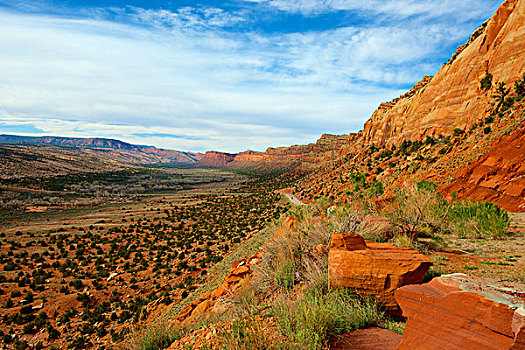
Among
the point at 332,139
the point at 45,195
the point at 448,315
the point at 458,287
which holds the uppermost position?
the point at 332,139

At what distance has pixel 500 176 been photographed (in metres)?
14.3

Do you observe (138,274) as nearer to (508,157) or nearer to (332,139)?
(508,157)

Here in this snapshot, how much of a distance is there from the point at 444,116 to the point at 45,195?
260 feet

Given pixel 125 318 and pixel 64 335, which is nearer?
pixel 64 335

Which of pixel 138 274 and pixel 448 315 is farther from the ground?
pixel 448 315

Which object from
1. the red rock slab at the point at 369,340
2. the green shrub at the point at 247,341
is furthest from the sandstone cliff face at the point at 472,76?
the green shrub at the point at 247,341

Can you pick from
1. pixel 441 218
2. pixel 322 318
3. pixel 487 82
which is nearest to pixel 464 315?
pixel 322 318

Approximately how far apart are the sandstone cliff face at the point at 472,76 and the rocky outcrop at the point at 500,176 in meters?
8.38

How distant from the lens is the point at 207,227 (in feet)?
96.3

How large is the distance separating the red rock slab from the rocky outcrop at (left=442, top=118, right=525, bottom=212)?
15.3 meters

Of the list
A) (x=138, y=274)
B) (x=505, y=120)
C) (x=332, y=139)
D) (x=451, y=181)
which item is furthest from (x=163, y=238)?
(x=332, y=139)

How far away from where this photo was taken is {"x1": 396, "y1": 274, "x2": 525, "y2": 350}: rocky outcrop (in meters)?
2.01

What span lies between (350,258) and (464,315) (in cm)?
176

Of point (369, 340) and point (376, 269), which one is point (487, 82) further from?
point (369, 340)
